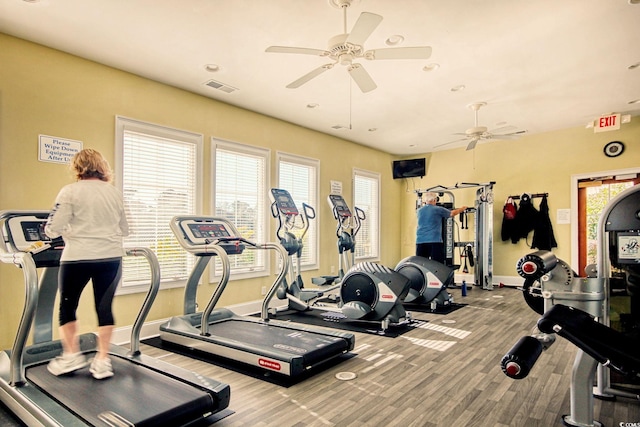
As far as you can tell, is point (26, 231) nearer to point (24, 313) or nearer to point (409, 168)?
point (24, 313)

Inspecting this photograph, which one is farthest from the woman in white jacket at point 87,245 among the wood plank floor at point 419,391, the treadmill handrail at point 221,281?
the wood plank floor at point 419,391

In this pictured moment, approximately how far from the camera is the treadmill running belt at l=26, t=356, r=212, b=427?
207 centimetres

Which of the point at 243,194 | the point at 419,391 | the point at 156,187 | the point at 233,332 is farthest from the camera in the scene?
the point at 243,194

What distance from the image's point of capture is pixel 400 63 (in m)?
4.12

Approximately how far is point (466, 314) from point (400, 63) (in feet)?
11.3

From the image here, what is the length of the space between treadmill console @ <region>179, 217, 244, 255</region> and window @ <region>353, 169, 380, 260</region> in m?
4.27

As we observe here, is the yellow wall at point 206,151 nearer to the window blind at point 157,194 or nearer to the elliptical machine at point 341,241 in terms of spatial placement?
the window blind at point 157,194

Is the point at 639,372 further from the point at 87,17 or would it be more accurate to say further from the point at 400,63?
the point at 87,17

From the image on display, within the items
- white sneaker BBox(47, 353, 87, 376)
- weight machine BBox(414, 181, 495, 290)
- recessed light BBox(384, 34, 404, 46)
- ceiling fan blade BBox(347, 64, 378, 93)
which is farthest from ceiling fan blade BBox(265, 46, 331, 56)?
weight machine BBox(414, 181, 495, 290)

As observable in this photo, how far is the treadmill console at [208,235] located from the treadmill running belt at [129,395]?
1215 millimetres

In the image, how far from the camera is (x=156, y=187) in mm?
4461

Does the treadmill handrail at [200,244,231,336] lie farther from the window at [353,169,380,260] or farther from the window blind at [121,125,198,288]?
the window at [353,169,380,260]

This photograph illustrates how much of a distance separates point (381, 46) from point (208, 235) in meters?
2.56

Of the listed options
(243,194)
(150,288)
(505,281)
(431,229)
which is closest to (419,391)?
(150,288)
